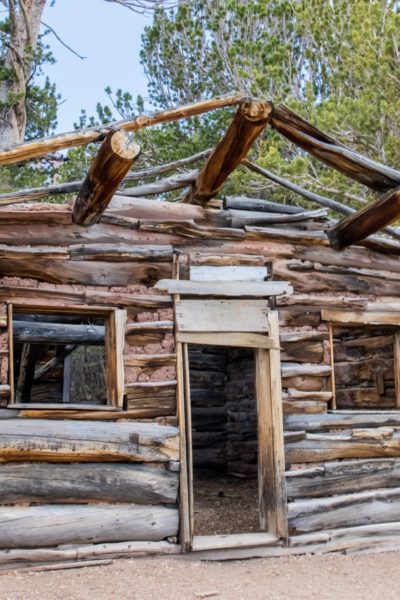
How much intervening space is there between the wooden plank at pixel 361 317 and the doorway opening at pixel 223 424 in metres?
2.66

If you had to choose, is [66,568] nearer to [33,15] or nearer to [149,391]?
[149,391]

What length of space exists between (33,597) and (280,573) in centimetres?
210

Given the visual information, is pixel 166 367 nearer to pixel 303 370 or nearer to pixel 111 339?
pixel 111 339

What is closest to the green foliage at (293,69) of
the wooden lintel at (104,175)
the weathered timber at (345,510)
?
the wooden lintel at (104,175)

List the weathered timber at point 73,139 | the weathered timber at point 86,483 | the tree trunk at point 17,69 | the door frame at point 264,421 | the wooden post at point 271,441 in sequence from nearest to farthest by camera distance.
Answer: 1. the weathered timber at point 73,139
2. the weathered timber at point 86,483
3. the door frame at point 264,421
4. the wooden post at point 271,441
5. the tree trunk at point 17,69

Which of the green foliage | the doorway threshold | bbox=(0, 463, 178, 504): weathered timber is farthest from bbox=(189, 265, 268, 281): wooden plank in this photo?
the green foliage

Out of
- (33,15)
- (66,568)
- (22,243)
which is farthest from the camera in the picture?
(33,15)

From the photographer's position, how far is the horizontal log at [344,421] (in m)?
6.91

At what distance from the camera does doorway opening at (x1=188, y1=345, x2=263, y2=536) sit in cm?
987

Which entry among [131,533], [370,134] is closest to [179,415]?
[131,533]

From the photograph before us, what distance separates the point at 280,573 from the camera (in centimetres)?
600

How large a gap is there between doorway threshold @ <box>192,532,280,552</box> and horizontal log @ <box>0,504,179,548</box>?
9.9 inches

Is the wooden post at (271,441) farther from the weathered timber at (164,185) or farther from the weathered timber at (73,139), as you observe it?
the weathered timber at (73,139)

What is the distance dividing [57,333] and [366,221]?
478 centimetres
